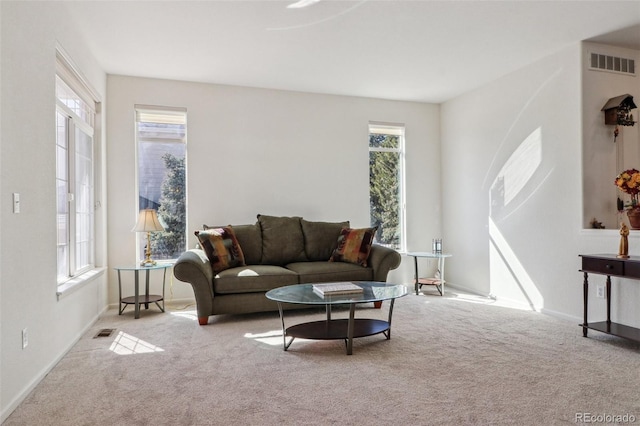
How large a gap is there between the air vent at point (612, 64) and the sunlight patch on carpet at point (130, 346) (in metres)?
4.74

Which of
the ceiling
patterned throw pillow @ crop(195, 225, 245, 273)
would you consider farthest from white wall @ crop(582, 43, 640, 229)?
patterned throw pillow @ crop(195, 225, 245, 273)

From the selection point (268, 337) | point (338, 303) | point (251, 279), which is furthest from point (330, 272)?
point (338, 303)

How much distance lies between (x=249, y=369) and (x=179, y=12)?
9.24 ft

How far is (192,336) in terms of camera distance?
144 inches

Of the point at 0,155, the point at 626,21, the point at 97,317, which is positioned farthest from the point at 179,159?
the point at 626,21

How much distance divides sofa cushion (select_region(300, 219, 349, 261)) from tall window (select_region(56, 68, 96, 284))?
2377 millimetres

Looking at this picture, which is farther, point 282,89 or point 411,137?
point 411,137

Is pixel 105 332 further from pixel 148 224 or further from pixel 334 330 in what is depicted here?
pixel 334 330

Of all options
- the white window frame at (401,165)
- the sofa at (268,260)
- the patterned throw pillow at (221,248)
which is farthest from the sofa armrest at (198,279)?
the white window frame at (401,165)

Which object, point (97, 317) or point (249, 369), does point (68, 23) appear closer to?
point (97, 317)

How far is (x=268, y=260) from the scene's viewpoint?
4.90 m

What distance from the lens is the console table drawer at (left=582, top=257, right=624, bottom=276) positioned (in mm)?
3271

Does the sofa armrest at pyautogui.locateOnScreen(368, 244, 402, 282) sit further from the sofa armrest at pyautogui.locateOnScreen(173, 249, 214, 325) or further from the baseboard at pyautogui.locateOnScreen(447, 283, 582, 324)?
the sofa armrest at pyautogui.locateOnScreen(173, 249, 214, 325)

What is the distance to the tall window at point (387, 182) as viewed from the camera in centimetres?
609
